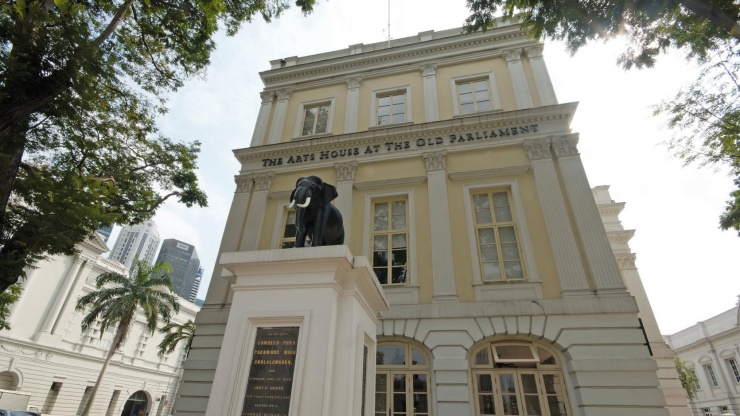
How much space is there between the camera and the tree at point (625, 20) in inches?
243

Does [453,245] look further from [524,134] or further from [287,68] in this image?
[287,68]

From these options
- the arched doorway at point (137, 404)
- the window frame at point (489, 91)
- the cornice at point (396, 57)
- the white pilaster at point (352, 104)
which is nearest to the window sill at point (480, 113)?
the window frame at point (489, 91)

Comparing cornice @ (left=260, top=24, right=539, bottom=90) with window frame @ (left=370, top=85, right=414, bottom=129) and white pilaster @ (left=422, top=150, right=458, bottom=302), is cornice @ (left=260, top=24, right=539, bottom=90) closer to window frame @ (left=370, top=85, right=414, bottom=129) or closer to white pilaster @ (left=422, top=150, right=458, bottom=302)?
window frame @ (left=370, top=85, right=414, bottom=129)

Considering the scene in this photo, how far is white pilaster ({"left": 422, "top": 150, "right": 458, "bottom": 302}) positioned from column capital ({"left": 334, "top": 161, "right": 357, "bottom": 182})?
7.68ft

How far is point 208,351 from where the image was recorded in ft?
32.3

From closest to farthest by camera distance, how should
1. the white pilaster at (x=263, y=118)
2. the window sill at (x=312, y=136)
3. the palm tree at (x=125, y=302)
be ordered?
the window sill at (x=312, y=136)
the white pilaster at (x=263, y=118)
the palm tree at (x=125, y=302)

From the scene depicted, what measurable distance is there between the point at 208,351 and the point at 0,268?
4997 mm

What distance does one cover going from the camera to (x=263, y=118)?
48.8 ft

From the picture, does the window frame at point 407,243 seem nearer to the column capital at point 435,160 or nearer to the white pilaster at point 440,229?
the white pilaster at point 440,229

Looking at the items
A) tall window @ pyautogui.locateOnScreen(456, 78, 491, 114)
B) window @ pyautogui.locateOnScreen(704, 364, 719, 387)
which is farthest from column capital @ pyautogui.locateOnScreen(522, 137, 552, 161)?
window @ pyautogui.locateOnScreen(704, 364, 719, 387)

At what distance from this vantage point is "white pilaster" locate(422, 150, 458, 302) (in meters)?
9.52

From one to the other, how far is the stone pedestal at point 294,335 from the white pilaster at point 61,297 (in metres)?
29.0

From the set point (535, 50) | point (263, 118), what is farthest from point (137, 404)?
point (535, 50)

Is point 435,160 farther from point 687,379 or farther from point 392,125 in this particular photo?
point 687,379
